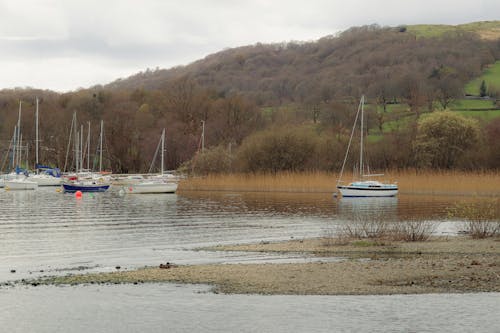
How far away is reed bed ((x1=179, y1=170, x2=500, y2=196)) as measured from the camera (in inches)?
2633

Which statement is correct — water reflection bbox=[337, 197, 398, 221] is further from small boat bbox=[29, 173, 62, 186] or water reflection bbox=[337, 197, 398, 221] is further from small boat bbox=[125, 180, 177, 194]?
small boat bbox=[29, 173, 62, 186]

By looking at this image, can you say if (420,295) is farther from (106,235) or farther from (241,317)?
(106,235)

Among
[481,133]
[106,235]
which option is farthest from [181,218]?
[481,133]

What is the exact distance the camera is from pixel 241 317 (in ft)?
52.2

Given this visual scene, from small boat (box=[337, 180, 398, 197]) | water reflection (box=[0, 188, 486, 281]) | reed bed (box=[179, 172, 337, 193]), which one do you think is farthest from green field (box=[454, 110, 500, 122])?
water reflection (box=[0, 188, 486, 281])

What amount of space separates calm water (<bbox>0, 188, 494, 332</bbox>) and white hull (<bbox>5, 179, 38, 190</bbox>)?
3561 centimetres

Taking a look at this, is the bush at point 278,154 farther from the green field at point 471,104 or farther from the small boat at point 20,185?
the green field at point 471,104

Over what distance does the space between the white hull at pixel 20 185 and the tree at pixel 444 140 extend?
45535 millimetres

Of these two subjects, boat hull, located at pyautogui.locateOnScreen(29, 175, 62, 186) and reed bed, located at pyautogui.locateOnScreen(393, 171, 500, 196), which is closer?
reed bed, located at pyautogui.locateOnScreen(393, 171, 500, 196)

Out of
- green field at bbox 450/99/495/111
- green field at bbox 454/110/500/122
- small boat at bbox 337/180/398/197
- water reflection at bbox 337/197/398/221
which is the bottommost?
water reflection at bbox 337/197/398/221

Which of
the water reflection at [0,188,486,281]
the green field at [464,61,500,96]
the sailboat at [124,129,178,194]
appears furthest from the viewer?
the green field at [464,61,500,96]

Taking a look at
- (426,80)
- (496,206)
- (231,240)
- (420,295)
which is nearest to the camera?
(420,295)

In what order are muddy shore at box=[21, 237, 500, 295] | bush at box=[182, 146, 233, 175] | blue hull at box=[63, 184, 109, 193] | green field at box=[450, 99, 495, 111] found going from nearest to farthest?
muddy shore at box=[21, 237, 500, 295] → blue hull at box=[63, 184, 109, 193] → bush at box=[182, 146, 233, 175] → green field at box=[450, 99, 495, 111]

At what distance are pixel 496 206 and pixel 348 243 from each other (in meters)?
11.8
